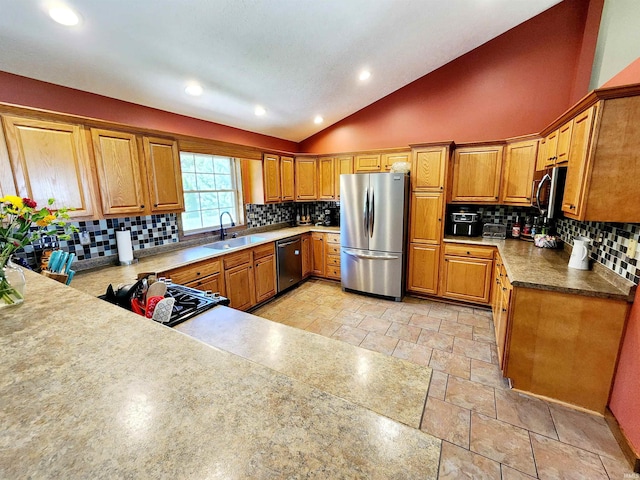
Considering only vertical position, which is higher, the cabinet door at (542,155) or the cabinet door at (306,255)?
the cabinet door at (542,155)

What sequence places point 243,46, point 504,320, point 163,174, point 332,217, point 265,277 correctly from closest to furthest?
1. point 504,320
2. point 243,46
3. point 163,174
4. point 265,277
5. point 332,217

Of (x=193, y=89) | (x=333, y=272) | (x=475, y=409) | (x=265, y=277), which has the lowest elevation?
(x=475, y=409)

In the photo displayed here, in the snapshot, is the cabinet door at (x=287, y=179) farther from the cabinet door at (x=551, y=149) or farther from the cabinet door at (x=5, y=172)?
the cabinet door at (x=551, y=149)

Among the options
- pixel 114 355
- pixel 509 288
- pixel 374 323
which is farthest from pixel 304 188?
pixel 114 355

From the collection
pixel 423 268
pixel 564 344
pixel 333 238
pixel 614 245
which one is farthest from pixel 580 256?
pixel 333 238

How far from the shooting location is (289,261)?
3998 millimetres

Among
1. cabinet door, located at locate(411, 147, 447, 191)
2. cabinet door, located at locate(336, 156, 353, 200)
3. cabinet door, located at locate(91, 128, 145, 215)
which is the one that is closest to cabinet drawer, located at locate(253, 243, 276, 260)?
cabinet door, located at locate(91, 128, 145, 215)

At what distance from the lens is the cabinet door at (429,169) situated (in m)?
3.40

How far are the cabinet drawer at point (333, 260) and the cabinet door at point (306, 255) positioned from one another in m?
0.34

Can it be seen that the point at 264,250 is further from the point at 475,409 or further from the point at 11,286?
the point at 475,409

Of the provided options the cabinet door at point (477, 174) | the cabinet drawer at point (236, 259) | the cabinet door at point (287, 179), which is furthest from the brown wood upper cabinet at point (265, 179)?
the cabinet door at point (477, 174)

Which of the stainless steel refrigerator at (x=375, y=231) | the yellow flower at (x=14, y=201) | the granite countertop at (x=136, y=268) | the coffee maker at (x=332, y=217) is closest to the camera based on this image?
the yellow flower at (x=14, y=201)

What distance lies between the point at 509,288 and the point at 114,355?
2450mm

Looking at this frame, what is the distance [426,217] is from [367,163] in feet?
3.89
